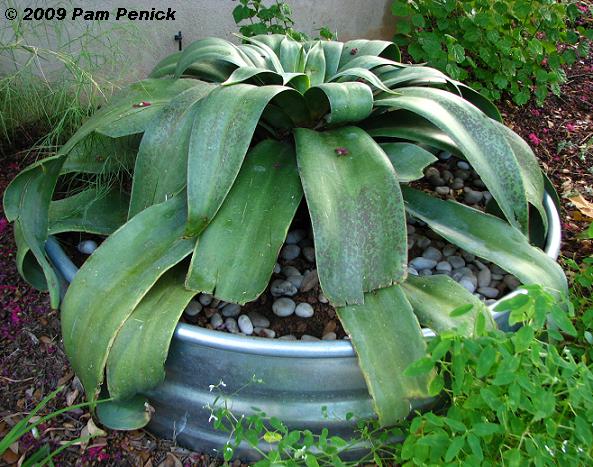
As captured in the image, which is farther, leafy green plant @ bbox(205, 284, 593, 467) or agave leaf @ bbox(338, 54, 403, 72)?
agave leaf @ bbox(338, 54, 403, 72)

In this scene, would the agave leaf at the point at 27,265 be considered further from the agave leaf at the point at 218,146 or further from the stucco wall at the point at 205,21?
the stucco wall at the point at 205,21

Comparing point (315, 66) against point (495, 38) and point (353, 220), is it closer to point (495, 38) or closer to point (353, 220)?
point (353, 220)

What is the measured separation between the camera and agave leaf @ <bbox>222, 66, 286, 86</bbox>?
135 cm

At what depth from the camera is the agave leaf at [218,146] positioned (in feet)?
4.15

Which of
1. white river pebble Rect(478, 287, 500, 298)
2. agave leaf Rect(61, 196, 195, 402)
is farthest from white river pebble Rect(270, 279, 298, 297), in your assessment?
white river pebble Rect(478, 287, 500, 298)

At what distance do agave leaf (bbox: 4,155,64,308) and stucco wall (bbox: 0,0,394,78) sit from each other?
677 mm

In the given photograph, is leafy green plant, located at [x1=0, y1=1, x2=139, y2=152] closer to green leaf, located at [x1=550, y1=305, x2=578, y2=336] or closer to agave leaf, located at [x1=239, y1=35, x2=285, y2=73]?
agave leaf, located at [x1=239, y1=35, x2=285, y2=73]

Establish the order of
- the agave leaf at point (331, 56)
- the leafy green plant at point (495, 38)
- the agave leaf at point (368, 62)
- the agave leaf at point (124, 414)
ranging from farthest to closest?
the leafy green plant at point (495, 38) < the agave leaf at point (331, 56) < the agave leaf at point (368, 62) < the agave leaf at point (124, 414)

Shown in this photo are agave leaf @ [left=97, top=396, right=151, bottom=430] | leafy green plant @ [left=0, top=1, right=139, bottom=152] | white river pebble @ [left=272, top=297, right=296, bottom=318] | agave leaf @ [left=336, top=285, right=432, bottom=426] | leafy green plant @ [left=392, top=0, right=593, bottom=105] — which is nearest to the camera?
agave leaf @ [left=336, top=285, right=432, bottom=426]

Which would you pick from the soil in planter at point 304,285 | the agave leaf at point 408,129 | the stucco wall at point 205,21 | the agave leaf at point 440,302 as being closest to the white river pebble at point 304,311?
the soil in planter at point 304,285

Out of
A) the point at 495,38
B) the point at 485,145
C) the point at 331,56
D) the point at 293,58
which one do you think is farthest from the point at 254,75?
the point at 495,38

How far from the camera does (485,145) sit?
1.40 metres

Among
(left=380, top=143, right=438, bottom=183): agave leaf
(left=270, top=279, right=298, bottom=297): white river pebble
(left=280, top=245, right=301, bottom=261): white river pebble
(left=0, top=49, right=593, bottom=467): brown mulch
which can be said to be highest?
(left=380, top=143, right=438, bottom=183): agave leaf

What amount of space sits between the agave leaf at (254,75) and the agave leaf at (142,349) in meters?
0.46
